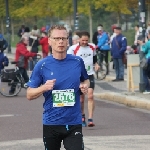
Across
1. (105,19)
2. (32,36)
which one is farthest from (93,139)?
(105,19)

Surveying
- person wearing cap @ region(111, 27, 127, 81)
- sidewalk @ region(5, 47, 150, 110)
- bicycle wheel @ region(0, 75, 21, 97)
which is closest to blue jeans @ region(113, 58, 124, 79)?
person wearing cap @ region(111, 27, 127, 81)

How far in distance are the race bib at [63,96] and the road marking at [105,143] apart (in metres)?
3.66

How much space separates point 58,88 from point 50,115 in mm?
299

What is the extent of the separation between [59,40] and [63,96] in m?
0.59


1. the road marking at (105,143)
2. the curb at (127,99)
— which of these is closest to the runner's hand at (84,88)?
the road marking at (105,143)

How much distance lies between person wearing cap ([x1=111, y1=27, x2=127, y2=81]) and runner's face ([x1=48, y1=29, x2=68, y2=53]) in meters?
18.0

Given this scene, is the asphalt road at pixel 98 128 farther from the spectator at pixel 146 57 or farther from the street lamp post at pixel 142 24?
the spectator at pixel 146 57

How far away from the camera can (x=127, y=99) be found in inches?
772

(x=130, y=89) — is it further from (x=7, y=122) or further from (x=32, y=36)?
(x=32, y=36)

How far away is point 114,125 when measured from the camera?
15039mm

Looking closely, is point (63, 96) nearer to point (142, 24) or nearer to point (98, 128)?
point (98, 128)

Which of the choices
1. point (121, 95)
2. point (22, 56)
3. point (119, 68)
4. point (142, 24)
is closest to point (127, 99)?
point (121, 95)

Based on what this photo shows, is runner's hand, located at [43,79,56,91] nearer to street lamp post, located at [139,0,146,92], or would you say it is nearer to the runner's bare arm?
the runner's bare arm

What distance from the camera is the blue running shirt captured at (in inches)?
322
